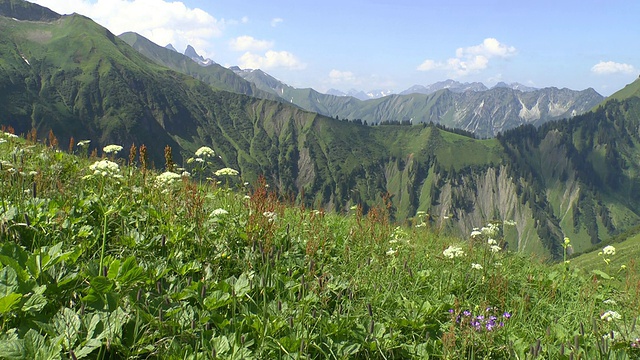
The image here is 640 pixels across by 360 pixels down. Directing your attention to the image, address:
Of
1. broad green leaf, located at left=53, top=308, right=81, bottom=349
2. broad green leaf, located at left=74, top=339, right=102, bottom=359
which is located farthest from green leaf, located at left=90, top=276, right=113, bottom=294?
broad green leaf, located at left=74, top=339, right=102, bottom=359

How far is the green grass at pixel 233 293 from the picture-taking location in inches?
132

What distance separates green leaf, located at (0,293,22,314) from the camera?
115 inches

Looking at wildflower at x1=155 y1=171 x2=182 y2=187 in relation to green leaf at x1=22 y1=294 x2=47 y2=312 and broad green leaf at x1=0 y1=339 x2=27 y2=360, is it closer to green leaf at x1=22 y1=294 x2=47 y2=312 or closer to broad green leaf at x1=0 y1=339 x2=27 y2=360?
green leaf at x1=22 y1=294 x2=47 y2=312

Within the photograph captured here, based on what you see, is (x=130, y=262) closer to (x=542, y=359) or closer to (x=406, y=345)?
(x=406, y=345)

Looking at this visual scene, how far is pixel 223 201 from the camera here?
843 cm

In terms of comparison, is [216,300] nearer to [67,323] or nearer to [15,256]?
[67,323]

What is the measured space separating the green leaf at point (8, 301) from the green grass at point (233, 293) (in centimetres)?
1

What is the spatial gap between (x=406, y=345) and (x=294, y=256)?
2748 mm

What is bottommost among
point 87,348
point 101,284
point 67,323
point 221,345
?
point 221,345

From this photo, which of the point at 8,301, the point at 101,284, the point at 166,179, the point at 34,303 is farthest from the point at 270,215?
the point at 8,301

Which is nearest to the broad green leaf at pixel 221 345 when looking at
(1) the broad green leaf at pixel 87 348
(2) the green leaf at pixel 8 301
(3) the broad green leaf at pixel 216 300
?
(3) the broad green leaf at pixel 216 300

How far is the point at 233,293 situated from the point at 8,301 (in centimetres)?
170

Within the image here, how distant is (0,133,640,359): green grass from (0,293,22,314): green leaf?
0.01 meters

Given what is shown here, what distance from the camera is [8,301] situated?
2.95m
